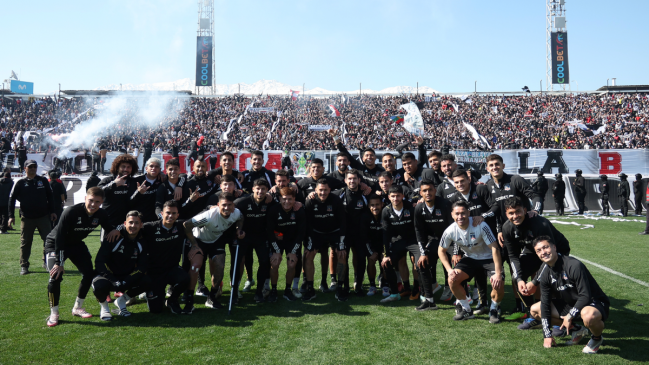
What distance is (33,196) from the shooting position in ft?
28.6

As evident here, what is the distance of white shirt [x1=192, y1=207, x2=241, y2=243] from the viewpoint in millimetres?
6432

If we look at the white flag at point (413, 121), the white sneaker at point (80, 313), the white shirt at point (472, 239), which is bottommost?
the white sneaker at point (80, 313)

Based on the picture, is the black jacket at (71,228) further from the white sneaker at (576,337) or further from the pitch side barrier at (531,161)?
the pitch side barrier at (531,161)

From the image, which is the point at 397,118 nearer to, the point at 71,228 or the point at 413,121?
the point at 413,121

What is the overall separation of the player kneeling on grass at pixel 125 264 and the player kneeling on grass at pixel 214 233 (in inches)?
26.4

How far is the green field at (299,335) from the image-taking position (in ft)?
14.5

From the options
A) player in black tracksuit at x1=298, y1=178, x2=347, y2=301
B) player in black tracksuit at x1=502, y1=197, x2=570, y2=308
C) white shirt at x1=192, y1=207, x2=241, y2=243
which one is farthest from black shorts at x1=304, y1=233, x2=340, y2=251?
player in black tracksuit at x1=502, y1=197, x2=570, y2=308

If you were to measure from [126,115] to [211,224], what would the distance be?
39.2m

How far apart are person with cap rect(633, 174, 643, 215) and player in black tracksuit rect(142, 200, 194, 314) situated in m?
18.4

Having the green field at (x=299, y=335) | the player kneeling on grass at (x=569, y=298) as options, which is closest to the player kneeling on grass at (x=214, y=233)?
the green field at (x=299, y=335)

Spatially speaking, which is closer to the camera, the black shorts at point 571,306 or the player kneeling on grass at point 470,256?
the black shorts at point 571,306

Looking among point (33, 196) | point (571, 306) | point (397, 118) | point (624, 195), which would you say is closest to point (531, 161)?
point (624, 195)

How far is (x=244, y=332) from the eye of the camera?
523 cm

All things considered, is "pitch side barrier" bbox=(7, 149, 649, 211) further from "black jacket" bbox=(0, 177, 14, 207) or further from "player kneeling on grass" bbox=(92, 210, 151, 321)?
"player kneeling on grass" bbox=(92, 210, 151, 321)
